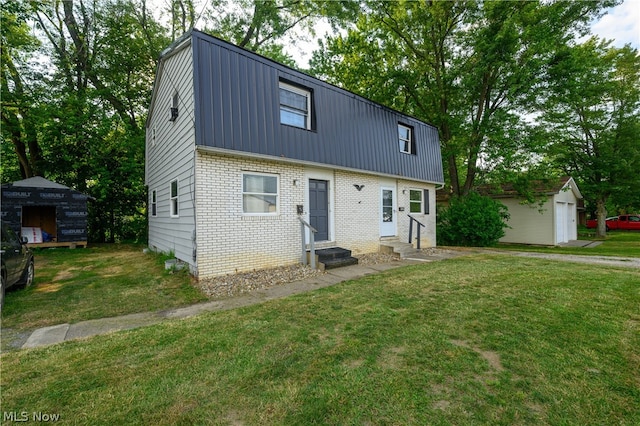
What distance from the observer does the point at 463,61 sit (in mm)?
14398

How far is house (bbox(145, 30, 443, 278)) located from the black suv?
282 cm

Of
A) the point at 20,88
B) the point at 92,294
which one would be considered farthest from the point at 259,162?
the point at 20,88

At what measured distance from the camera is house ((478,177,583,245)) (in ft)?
52.6

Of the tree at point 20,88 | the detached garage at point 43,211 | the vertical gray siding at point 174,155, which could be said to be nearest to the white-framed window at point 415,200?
the vertical gray siding at point 174,155

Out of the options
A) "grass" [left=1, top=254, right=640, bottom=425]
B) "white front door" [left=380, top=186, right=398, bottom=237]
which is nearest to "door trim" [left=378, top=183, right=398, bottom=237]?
"white front door" [left=380, top=186, right=398, bottom=237]

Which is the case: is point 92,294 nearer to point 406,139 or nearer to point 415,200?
point 415,200

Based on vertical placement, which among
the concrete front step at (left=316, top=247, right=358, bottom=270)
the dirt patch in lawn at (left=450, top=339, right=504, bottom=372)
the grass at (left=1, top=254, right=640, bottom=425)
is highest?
the concrete front step at (left=316, top=247, right=358, bottom=270)

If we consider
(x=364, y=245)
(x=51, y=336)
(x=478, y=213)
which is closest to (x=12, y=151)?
(x=51, y=336)

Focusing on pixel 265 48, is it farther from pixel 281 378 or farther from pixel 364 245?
pixel 281 378

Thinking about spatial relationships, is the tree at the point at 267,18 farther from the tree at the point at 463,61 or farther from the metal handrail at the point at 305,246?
the metal handrail at the point at 305,246

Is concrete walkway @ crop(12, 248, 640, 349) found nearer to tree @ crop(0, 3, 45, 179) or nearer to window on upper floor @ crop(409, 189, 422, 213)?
window on upper floor @ crop(409, 189, 422, 213)

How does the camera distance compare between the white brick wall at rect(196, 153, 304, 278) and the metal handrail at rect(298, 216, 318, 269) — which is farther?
the metal handrail at rect(298, 216, 318, 269)

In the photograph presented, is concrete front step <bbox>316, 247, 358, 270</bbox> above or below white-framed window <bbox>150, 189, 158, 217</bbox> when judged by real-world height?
below

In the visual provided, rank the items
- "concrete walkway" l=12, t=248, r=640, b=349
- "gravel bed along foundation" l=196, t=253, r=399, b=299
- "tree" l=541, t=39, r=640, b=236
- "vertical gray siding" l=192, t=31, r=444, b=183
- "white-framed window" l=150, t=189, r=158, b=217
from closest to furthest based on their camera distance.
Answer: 1. "concrete walkway" l=12, t=248, r=640, b=349
2. "gravel bed along foundation" l=196, t=253, r=399, b=299
3. "vertical gray siding" l=192, t=31, r=444, b=183
4. "white-framed window" l=150, t=189, r=158, b=217
5. "tree" l=541, t=39, r=640, b=236
